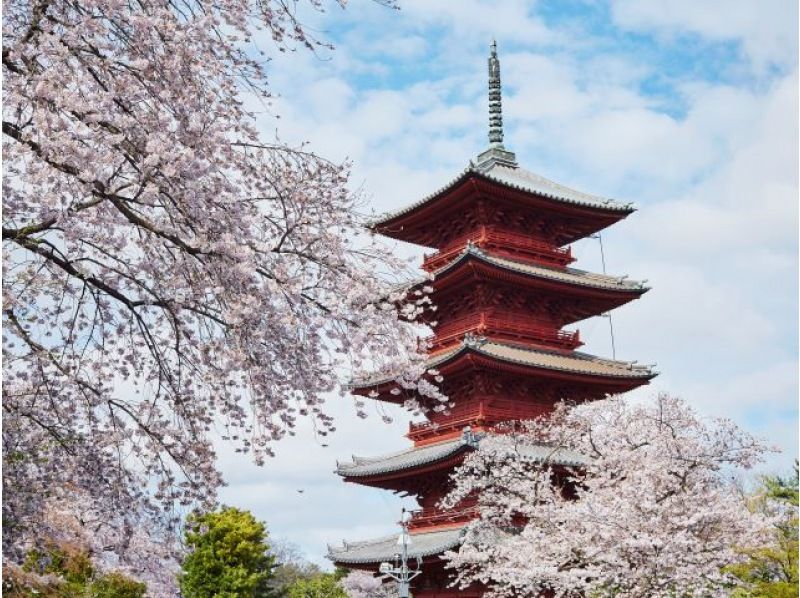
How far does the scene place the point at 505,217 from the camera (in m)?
23.8

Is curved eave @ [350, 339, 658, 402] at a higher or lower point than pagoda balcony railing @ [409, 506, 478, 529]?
higher

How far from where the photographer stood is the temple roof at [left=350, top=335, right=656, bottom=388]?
20.4 m

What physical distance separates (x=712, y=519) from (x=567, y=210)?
10.2 metres

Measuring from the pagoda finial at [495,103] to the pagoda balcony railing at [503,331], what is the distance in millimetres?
6850

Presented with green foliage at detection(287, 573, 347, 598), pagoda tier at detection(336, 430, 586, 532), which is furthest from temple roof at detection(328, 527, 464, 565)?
green foliage at detection(287, 573, 347, 598)

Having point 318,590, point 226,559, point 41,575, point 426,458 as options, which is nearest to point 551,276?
point 426,458

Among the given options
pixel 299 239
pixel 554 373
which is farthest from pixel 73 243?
pixel 554 373

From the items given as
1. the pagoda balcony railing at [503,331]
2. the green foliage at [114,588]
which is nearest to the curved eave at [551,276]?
the pagoda balcony railing at [503,331]

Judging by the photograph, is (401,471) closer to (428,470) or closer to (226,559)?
(428,470)

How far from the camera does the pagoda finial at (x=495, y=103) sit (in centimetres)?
2772

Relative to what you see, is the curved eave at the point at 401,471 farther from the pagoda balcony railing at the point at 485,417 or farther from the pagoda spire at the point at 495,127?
the pagoda spire at the point at 495,127

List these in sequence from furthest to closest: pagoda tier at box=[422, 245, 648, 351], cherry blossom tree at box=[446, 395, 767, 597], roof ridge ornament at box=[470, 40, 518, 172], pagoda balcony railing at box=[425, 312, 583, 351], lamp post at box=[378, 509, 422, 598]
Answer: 1. roof ridge ornament at box=[470, 40, 518, 172]
2. pagoda balcony railing at box=[425, 312, 583, 351]
3. pagoda tier at box=[422, 245, 648, 351]
4. lamp post at box=[378, 509, 422, 598]
5. cherry blossom tree at box=[446, 395, 767, 597]

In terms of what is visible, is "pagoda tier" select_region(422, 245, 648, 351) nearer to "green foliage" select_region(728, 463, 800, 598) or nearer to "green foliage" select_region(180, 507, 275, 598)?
"green foliage" select_region(728, 463, 800, 598)

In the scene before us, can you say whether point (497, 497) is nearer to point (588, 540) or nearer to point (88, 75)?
point (588, 540)
